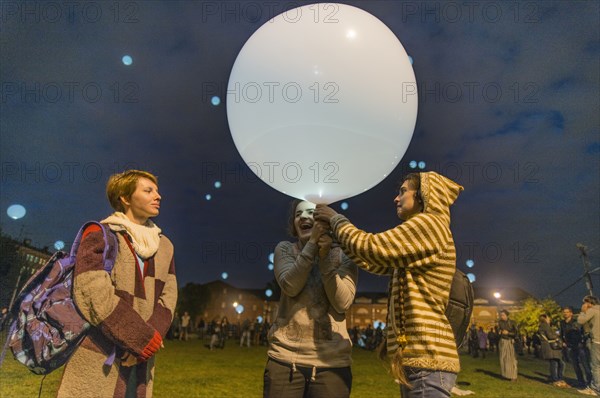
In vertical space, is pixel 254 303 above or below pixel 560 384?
above

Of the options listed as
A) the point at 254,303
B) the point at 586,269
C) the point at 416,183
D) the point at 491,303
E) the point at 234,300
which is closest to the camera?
the point at 416,183

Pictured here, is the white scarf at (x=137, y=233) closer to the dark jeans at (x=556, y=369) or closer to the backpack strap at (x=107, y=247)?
the backpack strap at (x=107, y=247)

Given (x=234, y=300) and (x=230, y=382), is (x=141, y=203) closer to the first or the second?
(x=230, y=382)

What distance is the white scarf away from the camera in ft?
7.33

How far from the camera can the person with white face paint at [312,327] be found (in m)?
2.35

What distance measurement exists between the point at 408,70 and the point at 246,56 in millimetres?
1062

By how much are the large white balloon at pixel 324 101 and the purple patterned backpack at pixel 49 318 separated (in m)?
1.12

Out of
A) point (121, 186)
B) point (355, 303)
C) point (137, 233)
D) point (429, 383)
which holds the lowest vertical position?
point (429, 383)

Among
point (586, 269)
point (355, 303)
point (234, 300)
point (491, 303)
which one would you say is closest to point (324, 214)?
point (586, 269)

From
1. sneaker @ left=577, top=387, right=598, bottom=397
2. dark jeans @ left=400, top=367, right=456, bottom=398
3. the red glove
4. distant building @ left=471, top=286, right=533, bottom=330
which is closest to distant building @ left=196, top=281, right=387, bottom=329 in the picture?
distant building @ left=471, top=286, right=533, bottom=330

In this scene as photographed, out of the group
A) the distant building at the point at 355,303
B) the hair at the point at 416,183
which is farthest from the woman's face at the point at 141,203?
the distant building at the point at 355,303

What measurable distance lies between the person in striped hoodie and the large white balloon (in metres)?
0.55

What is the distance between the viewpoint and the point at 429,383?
185 centimetres

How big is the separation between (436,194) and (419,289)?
50 cm
